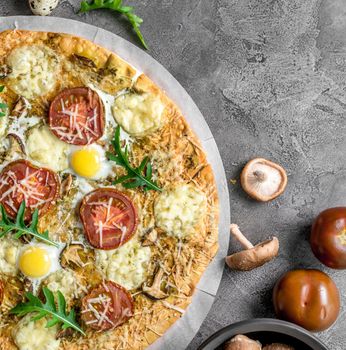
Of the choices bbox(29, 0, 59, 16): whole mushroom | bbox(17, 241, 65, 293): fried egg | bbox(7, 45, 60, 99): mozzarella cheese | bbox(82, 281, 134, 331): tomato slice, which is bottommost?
bbox(82, 281, 134, 331): tomato slice

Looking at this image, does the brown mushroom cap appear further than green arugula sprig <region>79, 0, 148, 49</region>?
No

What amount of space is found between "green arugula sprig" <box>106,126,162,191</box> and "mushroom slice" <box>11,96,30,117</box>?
0.43 metres

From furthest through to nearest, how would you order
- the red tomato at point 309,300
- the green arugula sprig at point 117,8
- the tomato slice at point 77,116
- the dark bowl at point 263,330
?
the green arugula sprig at point 117,8, the red tomato at point 309,300, the tomato slice at point 77,116, the dark bowl at point 263,330

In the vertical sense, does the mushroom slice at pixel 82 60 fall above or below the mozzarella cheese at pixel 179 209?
above

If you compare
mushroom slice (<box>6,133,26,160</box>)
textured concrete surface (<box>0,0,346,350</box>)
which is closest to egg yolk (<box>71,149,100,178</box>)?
mushroom slice (<box>6,133,26,160</box>)

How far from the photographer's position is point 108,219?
3125 mm

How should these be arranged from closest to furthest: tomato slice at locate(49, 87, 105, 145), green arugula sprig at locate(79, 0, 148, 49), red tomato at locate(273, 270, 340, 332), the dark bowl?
the dark bowl < tomato slice at locate(49, 87, 105, 145) < red tomato at locate(273, 270, 340, 332) < green arugula sprig at locate(79, 0, 148, 49)

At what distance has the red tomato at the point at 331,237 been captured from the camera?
3258mm

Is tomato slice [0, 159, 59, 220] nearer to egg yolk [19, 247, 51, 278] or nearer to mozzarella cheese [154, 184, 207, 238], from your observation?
egg yolk [19, 247, 51, 278]

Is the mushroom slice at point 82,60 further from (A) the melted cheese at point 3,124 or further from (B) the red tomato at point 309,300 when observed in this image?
(B) the red tomato at point 309,300

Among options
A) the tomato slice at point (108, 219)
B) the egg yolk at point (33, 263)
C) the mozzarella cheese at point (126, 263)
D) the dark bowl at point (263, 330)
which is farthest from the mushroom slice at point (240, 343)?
the egg yolk at point (33, 263)

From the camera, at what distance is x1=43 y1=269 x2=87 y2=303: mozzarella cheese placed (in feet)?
10.4

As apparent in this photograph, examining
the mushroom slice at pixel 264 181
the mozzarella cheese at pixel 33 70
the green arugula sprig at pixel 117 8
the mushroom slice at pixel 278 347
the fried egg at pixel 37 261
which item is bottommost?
the mushroom slice at pixel 278 347

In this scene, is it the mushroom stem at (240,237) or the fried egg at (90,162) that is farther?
the mushroom stem at (240,237)
